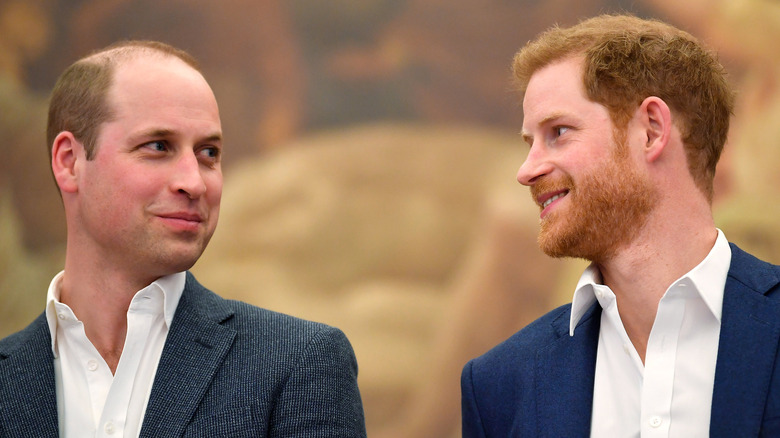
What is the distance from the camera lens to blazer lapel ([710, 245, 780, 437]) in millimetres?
2115

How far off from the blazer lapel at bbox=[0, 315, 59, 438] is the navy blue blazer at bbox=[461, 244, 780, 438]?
4.11 ft

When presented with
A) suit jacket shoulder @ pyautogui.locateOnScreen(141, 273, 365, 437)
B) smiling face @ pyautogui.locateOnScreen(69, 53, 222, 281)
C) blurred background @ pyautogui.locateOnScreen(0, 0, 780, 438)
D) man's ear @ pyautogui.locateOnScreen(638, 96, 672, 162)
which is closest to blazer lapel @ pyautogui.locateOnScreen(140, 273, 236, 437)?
suit jacket shoulder @ pyautogui.locateOnScreen(141, 273, 365, 437)

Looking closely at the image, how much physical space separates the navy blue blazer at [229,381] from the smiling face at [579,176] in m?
0.76

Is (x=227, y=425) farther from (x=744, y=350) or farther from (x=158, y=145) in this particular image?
(x=744, y=350)

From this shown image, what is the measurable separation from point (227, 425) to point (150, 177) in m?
0.77

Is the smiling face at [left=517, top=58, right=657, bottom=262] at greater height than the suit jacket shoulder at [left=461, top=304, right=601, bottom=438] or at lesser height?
greater

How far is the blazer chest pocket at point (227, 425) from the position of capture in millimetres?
2320

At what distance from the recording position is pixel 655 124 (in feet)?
8.11

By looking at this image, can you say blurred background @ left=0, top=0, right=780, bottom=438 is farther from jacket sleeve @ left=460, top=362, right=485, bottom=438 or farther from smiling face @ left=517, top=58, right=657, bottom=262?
smiling face @ left=517, top=58, right=657, bottom=262

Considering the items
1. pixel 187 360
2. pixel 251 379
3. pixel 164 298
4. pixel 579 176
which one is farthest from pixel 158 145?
pixel 579 176

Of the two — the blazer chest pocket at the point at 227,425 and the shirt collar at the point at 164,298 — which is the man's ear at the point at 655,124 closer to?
the blazer chest pocket at the point at 227,425

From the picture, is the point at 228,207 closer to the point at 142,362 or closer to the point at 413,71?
the point at 413,71

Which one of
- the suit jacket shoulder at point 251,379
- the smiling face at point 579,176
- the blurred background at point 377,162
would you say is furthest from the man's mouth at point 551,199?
the blurred background at point 377,162

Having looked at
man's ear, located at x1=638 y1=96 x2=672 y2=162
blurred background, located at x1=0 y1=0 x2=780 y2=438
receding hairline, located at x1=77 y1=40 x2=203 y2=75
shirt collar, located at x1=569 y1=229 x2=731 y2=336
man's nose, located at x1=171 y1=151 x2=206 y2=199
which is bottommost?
shirt collar, located at x1=569 y1=229 x2=731 y2=336
